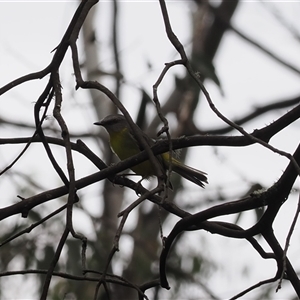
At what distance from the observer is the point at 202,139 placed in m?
1.75

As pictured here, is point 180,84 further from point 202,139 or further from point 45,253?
point 202,139

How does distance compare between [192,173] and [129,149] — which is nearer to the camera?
[192,173]

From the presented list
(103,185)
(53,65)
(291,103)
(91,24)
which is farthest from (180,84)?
(53,65)

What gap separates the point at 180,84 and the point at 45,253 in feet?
6.65

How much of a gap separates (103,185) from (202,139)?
21.8 ft

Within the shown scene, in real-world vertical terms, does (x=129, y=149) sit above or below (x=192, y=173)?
above

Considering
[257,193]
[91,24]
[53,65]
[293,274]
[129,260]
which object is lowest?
[293,274]

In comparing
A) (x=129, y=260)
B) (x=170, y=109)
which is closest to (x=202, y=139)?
(x=129, y=260)

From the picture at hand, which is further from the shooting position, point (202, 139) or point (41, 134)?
point (41, 134)

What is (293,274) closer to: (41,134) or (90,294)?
(41,134)

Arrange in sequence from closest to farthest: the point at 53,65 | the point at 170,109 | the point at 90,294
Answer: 1. the point at 53,65
2. the point at 90,294
3. the point at 170,109

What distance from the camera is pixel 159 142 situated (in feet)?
5.89

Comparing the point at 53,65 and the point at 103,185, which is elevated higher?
the point at 103,185

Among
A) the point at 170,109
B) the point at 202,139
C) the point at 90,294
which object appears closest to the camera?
the point at 202,139
